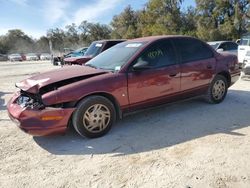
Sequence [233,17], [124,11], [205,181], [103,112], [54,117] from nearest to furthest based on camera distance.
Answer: [205,181]
[54,117]
[103,112]
[233,17]
[124,11]

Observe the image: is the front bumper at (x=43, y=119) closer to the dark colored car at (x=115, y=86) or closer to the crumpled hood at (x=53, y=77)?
the dark colored car at (x=115, y=86)

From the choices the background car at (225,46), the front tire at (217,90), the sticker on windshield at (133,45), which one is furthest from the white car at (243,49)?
the sticker on windshield at (133,45)

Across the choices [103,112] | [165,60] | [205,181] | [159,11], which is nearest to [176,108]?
[165,60]

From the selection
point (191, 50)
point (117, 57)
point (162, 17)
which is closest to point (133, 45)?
point (117, 57)

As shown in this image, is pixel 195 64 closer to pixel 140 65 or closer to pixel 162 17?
pixel 140 65

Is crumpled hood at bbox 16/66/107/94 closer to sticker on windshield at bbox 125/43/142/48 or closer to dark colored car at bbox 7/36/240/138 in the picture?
dark colored car at bbox 7/36/240/138

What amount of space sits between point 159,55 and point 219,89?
189 centimetres

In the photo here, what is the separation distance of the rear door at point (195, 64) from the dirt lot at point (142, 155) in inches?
24.2

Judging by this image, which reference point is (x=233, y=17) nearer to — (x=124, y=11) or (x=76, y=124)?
(x=124, y=11)

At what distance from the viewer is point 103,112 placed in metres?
4.33

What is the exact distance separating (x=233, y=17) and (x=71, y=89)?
115 feet

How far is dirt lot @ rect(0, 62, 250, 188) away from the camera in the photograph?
312cm

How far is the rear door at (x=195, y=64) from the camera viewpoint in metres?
5.30

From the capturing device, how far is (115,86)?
14.3ft
